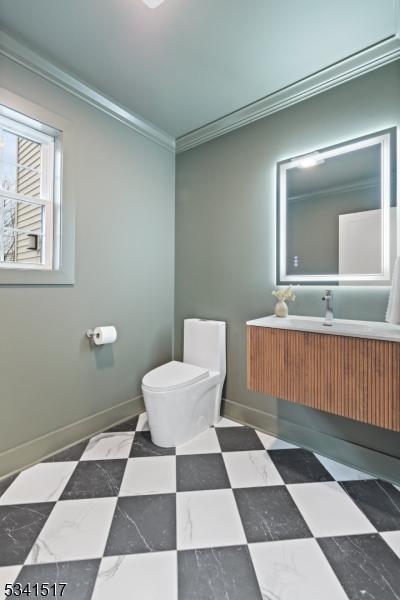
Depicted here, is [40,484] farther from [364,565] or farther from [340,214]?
[340,214]

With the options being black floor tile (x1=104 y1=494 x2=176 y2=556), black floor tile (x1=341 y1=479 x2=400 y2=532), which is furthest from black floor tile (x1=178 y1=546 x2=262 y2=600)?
black floor tile (x1=341 y1=479 x2=400 y2=532)

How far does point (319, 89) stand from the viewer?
1.79 m

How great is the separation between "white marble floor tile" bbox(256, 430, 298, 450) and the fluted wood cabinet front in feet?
1.70

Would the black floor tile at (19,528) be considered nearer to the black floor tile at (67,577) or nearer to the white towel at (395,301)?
the black floor tile at (67,577)

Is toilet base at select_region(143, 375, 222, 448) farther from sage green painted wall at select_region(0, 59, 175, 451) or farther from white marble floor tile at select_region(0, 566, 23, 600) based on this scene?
white marble floor tile at select_region(0, 566, 23, 600)

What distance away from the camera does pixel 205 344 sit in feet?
7.32

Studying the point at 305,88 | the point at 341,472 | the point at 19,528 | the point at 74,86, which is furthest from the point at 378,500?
the point at 74,86

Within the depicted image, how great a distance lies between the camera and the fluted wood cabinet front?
1264mm

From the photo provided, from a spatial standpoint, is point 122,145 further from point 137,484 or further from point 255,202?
point 137,484

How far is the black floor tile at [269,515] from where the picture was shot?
121cm

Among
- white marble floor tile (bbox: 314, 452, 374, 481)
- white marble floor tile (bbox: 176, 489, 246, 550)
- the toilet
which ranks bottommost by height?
white marble floor tile (bbox: 176, 489, 246, 550)

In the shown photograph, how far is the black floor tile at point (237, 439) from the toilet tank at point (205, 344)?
404 millimetres

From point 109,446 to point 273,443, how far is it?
43.4 inches

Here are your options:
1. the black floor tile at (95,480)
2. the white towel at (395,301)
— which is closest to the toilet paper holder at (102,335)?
the black floor tile at (95,480)
